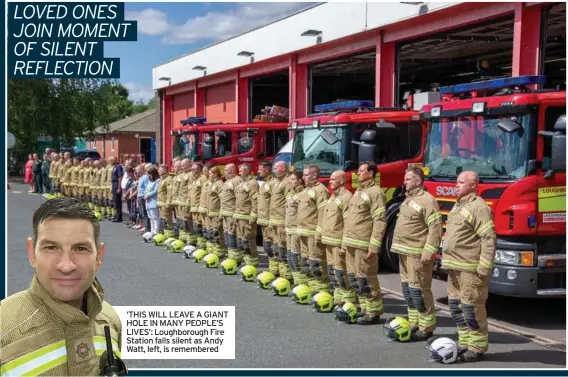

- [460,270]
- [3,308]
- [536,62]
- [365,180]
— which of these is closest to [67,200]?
[3,308]

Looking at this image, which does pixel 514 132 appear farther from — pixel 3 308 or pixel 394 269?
pixel 3 308

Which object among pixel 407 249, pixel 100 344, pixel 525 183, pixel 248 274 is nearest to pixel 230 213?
pixel 248 274

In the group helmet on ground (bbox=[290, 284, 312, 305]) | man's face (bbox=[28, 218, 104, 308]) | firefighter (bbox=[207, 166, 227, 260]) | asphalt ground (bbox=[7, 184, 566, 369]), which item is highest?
man's face (bbox=[28, 218, 104, 308])

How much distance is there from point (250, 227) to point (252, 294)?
215 cm

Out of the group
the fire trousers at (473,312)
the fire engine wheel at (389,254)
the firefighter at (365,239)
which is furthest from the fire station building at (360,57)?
the fire trousers at (473,312)

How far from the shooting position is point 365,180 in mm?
8125

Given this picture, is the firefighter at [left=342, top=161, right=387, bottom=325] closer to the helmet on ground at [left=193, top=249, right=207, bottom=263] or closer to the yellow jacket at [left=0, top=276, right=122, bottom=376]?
the helmet on ground at [left=193, top=249, right=207, bottom=263]

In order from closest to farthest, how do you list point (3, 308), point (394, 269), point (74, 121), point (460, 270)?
point (3, 308), point (460, 270), point (394, 269), point (74, 121)

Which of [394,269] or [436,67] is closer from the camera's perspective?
[394,269]

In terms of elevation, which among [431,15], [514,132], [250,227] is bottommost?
[250,227]

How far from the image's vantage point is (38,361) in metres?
2.29

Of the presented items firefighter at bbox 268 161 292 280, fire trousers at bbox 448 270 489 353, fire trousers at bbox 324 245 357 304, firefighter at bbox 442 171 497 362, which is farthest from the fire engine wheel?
fire trousers at bbox 448 270 489 353

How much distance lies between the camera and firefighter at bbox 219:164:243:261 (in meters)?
11.9

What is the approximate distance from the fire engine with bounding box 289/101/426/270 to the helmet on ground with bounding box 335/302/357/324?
9.85 feet
